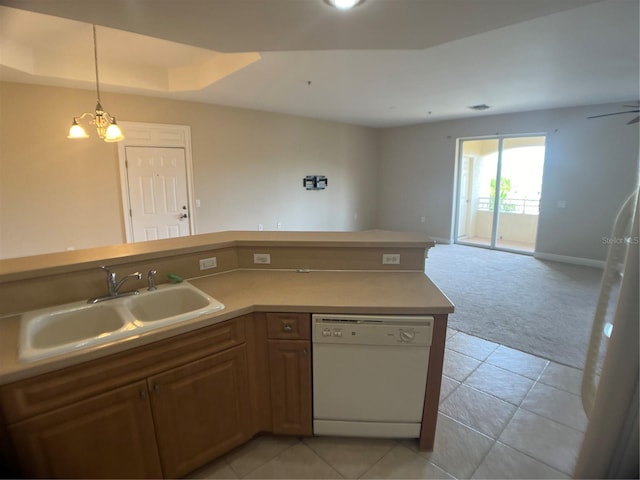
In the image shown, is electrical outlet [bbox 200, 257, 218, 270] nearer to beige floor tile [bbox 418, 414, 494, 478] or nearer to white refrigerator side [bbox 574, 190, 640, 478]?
beige floor tile [bbox 418, 414, 494, 478]

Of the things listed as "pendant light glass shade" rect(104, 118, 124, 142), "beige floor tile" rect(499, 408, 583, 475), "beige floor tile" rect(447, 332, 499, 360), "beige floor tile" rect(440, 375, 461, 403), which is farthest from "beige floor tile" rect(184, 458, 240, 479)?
"pendant light glass shade" rect(104, 118, 124, 142)

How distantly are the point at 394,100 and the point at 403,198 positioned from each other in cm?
334

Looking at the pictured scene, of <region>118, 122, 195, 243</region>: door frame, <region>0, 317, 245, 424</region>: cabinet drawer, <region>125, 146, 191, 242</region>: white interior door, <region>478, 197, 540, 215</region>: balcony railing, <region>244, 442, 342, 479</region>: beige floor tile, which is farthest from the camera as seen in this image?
<region>478, 197, 540, 215</region>: balcony railing

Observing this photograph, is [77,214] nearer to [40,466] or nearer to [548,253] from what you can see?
[40,466]

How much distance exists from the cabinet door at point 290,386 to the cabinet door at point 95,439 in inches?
24.0

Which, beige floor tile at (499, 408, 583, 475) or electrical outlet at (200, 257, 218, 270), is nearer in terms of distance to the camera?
beige floor tile at (499, 408, 583, 475)

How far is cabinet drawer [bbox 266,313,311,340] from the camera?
1668 mm

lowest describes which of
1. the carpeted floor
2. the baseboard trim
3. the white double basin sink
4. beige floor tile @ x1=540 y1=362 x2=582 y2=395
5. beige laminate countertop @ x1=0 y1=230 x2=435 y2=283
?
beige floor tile @ x1=540 y1=362 x2=582 y2=395

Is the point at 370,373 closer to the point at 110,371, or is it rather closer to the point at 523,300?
the point at 110,371

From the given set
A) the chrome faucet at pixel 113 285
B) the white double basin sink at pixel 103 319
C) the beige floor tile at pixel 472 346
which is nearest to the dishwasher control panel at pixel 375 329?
the white double basin sink at pixel 103 319

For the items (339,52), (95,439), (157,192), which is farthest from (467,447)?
(157,192)

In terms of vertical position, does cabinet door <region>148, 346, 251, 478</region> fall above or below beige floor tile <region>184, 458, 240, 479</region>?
above

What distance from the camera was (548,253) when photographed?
19.1ft

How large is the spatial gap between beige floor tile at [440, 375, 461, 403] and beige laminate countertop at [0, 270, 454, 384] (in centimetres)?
92
